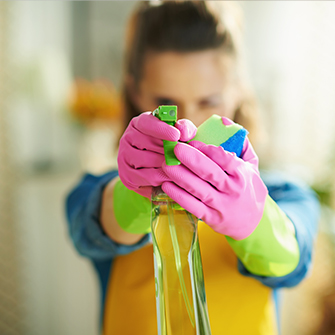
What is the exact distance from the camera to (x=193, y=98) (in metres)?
0.57

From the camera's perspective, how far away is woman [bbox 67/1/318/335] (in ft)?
0.97

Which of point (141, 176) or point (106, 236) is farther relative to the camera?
point (106, 236)

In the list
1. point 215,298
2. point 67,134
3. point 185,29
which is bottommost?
point 67,134

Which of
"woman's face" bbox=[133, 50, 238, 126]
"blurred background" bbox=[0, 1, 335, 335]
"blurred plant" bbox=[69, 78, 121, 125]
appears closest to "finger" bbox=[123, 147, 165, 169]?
"woman's face" bbox=[133, 50, 238, 126]

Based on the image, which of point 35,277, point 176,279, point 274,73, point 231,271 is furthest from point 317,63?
point 35,277

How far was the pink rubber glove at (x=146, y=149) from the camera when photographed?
0.92 feet

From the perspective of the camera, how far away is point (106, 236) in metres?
0.51

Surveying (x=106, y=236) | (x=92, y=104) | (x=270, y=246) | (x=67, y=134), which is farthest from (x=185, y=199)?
(x=67, y=134)

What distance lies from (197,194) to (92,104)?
1.29 meters

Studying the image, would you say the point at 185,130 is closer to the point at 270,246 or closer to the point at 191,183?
the point at 191,183

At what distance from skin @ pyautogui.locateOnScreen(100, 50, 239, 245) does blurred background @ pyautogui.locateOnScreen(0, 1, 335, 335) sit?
728 mm

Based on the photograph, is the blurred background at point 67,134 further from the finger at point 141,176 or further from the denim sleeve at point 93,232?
the finger at point 141,176

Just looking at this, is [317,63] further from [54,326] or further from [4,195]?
[54,326]

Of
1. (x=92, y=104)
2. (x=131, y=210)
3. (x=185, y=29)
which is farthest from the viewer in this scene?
(x=92, y=104)
